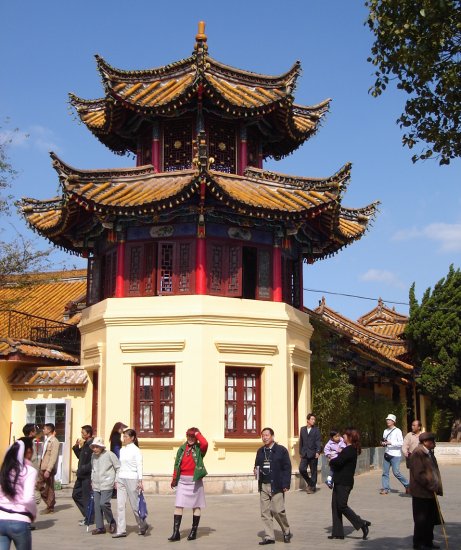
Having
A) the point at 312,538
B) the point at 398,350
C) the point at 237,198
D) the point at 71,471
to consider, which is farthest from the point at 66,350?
the point at 398,350

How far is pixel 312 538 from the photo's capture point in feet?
37.5

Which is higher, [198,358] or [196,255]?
[196,255]

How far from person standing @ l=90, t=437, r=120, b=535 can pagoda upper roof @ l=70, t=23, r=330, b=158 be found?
977 centimetres

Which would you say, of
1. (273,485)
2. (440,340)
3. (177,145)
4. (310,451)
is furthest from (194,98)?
(440,340)

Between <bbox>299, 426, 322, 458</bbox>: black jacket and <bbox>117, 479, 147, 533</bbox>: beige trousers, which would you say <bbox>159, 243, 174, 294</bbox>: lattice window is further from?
<bbox>117, 479, 147, 533</bbox>: beige trousers

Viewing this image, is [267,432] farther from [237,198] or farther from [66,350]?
[66,350]

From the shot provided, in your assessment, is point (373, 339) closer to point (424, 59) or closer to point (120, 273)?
point (120, 273)

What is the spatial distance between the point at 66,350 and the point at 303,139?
8980 millimetres

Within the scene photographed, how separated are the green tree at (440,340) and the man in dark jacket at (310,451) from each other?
15.1 meters

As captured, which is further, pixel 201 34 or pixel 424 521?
pixel 201 34

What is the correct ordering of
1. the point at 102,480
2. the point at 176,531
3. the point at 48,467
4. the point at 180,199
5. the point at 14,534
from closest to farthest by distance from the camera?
the point at 14,534
the point at 176,531
the point at 102,480
the point at 48,467
the point at 180,199

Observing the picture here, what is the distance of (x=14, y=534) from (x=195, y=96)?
14090 millimetres

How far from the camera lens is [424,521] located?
33.4 feet

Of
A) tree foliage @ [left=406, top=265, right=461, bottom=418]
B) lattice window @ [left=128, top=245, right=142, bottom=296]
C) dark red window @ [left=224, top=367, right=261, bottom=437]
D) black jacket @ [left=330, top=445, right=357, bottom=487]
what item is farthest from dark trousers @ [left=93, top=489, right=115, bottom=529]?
tree foliage @ [left=406, top=265, right=461, bottom=418]
